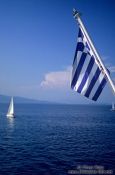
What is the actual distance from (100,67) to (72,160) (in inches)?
1312

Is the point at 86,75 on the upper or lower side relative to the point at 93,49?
lower

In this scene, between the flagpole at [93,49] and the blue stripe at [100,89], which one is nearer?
the flagpole at [93,49]

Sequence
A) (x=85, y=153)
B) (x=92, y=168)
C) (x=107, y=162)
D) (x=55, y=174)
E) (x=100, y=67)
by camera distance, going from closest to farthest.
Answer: (x=100, y=67)
(x=55, y=174)
(x=92, y=168)
(x=107, y=162)
(x=85, y=153)

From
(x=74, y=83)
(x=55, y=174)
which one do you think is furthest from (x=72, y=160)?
(x=74, y=83)

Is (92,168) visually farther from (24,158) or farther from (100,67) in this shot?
(100,67)

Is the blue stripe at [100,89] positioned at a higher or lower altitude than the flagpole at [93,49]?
lower

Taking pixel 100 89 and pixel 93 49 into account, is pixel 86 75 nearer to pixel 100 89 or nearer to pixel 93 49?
pixel 100 89

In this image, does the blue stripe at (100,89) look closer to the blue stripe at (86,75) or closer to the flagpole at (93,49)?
the blue stripe at (86,75)

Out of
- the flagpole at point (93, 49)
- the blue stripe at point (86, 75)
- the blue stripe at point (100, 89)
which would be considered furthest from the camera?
the blue stripe at point (86, 75)

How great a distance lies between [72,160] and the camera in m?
42.8

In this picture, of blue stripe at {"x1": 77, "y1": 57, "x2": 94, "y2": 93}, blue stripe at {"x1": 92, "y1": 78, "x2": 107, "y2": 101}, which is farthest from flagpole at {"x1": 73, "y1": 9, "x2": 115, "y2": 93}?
blue stripe at {"x1": 92, "y1": 78, "x2": 107, "y2": 101}

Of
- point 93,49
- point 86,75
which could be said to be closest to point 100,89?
point 86,75

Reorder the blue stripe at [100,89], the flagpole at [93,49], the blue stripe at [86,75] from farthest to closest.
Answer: the blue stripe at [86,75] → the blue stripe at [100,89] → the flagpole at [93,49]

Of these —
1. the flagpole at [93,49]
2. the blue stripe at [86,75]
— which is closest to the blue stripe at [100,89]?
the blue stripe at [86,75]
